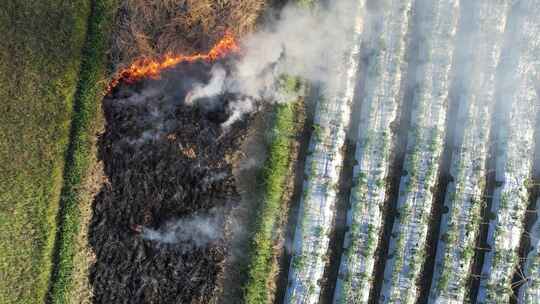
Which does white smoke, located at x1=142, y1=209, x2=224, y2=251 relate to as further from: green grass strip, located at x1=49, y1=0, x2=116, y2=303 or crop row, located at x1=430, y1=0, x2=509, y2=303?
crop row, located at x1=430, y1=0, x2=509, y2=303

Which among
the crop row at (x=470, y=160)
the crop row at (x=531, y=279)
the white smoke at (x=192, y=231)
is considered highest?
the crop row at (x=470, y=160)

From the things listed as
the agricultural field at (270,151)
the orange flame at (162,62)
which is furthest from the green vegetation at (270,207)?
the orange flame at (162,62)

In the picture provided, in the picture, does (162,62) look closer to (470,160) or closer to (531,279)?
(470,160)

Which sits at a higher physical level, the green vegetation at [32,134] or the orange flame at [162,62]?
the orange flame at [162,62]

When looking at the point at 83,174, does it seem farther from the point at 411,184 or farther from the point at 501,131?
the point at 501,131

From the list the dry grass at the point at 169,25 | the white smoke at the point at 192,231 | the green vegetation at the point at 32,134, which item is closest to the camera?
the green vegetation at the point at 32,134

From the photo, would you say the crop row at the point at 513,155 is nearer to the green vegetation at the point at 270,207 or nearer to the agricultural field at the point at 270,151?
the agricultural field at the point at 270,151

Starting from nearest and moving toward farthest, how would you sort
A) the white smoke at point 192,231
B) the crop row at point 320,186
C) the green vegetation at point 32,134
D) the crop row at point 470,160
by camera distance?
the green vegetation at point 32,134, the white smoke at point 192,231, the crop row at point 320,186, the crop row at point 470,160

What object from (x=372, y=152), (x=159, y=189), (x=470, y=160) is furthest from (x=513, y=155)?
(x=159, y=189)
